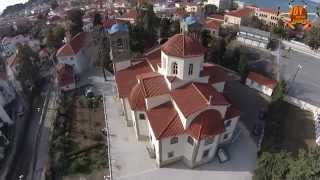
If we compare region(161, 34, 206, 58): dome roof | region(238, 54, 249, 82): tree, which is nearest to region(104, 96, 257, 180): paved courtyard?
region(161, 34, 206, 58): dome roof

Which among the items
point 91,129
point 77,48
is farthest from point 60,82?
point 91,129

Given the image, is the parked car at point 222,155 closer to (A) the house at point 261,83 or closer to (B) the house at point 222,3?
(A) the house at point 261,83

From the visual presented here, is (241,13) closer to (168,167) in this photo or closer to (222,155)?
(222,155)

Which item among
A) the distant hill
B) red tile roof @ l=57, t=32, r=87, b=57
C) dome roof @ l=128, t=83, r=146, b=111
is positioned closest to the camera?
dome roof @ l=128, t=83, r=146, b=111

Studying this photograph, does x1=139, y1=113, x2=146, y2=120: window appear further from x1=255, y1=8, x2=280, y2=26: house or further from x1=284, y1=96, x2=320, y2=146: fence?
x1=255, y1=8, x2=280, y2=26: house

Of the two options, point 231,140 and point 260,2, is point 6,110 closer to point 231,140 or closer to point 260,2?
point 231,140

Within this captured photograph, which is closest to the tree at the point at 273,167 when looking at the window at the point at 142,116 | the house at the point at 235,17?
the window at the point at 142,116
